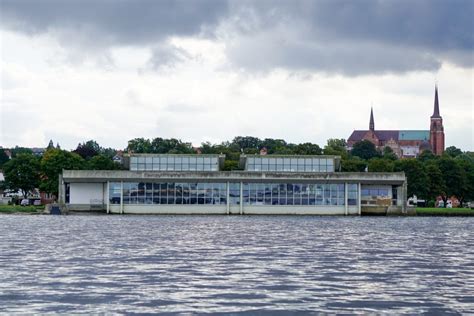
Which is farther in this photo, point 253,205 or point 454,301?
point 253,205

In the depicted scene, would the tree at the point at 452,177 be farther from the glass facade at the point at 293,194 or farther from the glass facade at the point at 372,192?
the glass facade at the point at 293,194

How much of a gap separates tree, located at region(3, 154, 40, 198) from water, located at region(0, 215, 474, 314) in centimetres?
10464

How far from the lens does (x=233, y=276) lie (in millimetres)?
32625

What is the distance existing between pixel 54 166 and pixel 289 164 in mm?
46594

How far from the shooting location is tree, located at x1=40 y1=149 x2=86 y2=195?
14525 cm

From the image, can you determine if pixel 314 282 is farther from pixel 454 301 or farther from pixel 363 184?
pixel 363 184

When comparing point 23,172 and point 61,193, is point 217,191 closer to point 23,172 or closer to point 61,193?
point 61,193

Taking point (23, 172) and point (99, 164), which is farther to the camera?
point (23, 172)

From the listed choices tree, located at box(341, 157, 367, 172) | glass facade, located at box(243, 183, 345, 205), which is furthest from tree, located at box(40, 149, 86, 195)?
tree, located at box(341, 157, 367, 172)

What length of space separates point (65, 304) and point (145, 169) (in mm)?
94570

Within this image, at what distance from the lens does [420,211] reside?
129625 millimetres

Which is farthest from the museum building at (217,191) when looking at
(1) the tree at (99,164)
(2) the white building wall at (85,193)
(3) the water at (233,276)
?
(3) the water at (233,276)

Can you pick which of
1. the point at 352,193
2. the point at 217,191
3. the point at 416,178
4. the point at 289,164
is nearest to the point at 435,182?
the point at 416,178

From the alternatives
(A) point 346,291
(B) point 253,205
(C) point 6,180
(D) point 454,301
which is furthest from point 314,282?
(C) point 6,180
